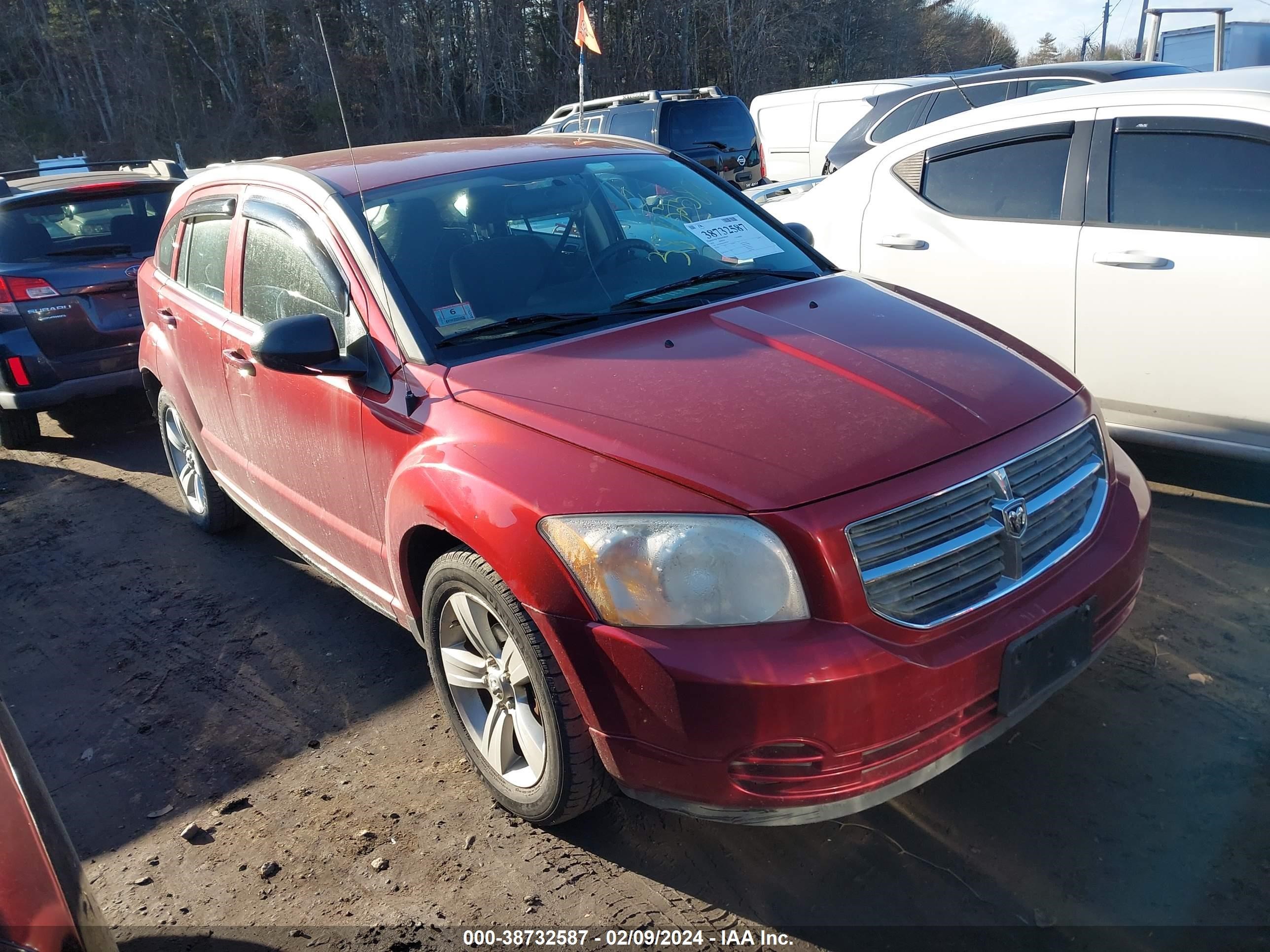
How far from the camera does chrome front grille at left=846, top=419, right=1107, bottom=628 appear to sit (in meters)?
2.14

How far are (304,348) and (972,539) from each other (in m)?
1.92

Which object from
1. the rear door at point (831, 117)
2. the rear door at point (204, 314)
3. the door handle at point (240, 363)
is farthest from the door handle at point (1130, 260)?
the rear door at point (831, 117)

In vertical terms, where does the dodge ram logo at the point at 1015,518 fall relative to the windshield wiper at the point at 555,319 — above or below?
below

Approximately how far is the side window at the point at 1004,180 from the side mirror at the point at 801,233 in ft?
4.05

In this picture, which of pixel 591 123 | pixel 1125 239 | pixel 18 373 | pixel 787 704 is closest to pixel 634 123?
pixel 591 123

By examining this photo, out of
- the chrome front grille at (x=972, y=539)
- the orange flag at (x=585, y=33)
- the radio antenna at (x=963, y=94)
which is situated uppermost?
the orange flag at (x=585, y=33)

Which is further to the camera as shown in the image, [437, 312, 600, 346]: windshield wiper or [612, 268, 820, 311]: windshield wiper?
[612, 268, 820, 311]: windshield wiper

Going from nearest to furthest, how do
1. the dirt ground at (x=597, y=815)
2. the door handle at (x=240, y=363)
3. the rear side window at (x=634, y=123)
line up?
the dirt ground at (x=597, y=815), the door handle at (x=240, y=363), the rear side window at (x=634, y=123)

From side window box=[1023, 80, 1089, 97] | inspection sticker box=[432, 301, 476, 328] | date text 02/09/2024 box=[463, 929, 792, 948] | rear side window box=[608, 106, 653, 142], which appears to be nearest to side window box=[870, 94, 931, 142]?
side window box=[1023, 80, 1089, 97]

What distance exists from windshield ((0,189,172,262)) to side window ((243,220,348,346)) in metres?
3.67

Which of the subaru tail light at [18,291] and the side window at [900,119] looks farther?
the side window at [900,119]

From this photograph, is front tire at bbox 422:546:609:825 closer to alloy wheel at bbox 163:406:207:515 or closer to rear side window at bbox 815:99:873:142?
alloy wheel at bbox 163:406:207:515

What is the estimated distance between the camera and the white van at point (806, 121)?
11.7m

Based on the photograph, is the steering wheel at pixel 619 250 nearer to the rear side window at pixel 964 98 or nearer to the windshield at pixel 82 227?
the windshield at pixel 82 227
